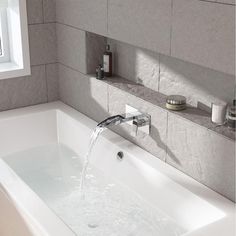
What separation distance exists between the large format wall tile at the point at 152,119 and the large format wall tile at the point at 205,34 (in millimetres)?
405

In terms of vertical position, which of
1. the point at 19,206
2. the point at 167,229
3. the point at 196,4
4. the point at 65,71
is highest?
the point at 196,4

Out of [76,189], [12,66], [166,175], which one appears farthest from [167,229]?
[12,66]

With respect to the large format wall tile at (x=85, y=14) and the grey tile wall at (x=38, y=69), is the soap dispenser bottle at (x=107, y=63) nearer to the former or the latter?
the large format wall tile at (x=85, y=14)

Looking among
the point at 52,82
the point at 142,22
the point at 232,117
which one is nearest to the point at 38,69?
the point at 52,82

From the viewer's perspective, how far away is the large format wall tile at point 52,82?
353 centimetres

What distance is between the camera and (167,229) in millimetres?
2436

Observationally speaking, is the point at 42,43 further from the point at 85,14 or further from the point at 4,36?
the point at 85,14

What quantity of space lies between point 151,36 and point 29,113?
4.09ft

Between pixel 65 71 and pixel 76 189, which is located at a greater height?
pixel 65 71

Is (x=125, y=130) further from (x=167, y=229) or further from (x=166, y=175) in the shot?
(x=167, y=229)

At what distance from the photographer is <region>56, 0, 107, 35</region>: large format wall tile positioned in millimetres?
2881

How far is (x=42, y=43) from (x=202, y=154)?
1577mm

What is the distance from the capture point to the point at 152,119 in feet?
8.79

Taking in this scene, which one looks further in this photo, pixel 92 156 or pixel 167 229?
pixel 92 156
